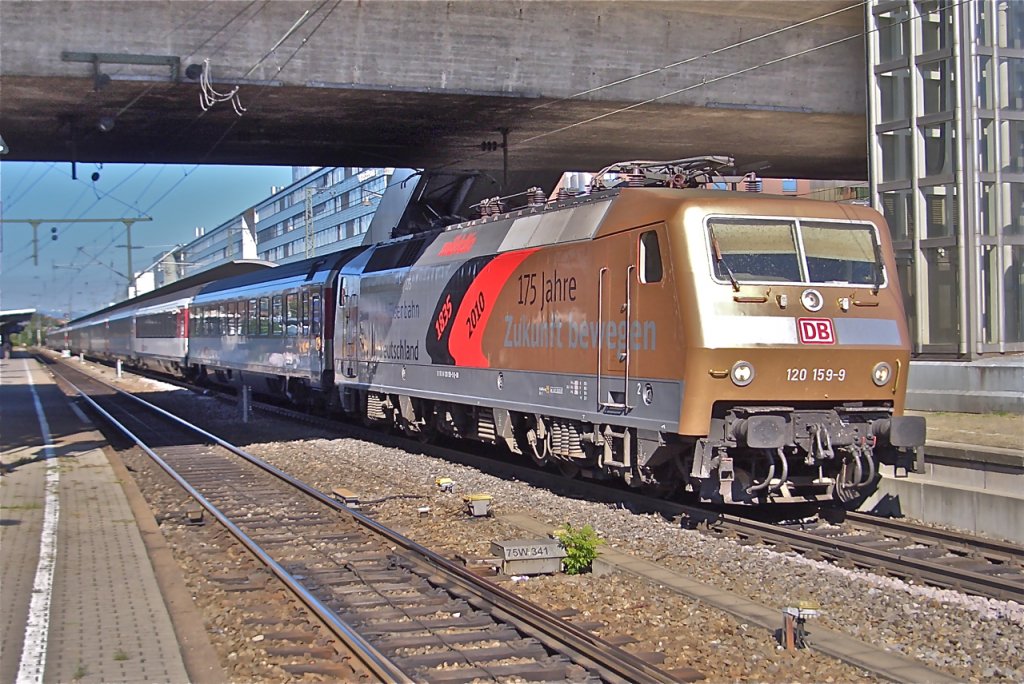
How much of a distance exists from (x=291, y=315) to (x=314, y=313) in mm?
1899

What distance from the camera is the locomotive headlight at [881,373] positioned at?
10.5 meters

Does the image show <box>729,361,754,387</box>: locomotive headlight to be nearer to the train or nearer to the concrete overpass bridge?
the train

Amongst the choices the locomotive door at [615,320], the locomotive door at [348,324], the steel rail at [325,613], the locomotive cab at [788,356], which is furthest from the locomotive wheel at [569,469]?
the locomotive door at [348,324]

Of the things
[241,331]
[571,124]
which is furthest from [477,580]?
[241,331]

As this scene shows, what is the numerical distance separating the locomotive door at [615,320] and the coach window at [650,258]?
14 cm

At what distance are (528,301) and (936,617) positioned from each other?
703 centimetres

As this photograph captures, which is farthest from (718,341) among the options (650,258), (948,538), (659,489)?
(948,538)

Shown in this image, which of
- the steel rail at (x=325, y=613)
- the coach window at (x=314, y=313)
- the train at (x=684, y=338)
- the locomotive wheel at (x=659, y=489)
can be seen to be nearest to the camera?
→ the steel rail at (x=325, y=613)

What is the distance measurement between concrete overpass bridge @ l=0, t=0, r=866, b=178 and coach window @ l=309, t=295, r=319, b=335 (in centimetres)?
335

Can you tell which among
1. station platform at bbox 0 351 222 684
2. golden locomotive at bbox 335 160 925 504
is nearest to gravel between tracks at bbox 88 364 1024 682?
golden locomotive at bbox 335 160 925 504

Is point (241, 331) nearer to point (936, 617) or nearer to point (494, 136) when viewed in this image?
point (494, 136)

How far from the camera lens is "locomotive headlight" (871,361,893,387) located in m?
10.5

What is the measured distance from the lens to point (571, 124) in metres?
19.1

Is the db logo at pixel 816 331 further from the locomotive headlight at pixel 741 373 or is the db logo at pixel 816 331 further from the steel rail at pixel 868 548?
the steel rail at pixel 868 548
